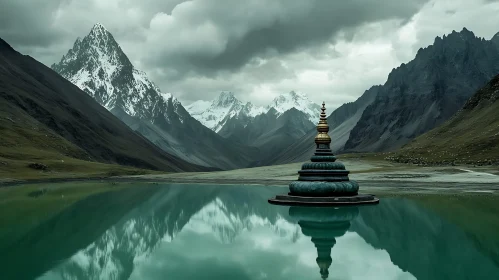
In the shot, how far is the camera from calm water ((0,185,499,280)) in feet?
82.6

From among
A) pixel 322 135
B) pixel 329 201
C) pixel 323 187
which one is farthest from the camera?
pixel 322 135

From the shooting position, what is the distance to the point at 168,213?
55719mm

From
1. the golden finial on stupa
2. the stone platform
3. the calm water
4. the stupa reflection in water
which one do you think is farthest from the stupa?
the calm water

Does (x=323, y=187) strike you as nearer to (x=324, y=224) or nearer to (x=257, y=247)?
(x=324, y=224)

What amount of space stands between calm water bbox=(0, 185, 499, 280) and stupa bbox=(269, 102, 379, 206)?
803cm

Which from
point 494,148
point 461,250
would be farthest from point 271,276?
point 494,148

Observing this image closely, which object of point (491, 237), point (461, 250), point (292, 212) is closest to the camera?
point (461, 250)

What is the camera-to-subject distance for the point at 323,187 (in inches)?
2488

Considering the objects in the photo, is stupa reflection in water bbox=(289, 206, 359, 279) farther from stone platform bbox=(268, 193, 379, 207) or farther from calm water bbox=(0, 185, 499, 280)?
stone platform bbox=(268, 193, 379, 207)

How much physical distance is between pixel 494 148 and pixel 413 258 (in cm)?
17000

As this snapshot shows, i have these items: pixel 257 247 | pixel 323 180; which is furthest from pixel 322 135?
pixel 257 247

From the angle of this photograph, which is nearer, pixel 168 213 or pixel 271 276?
pixel 271 276

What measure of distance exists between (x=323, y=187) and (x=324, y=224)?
1938 cm

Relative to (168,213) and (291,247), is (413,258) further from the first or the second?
(168,213)
